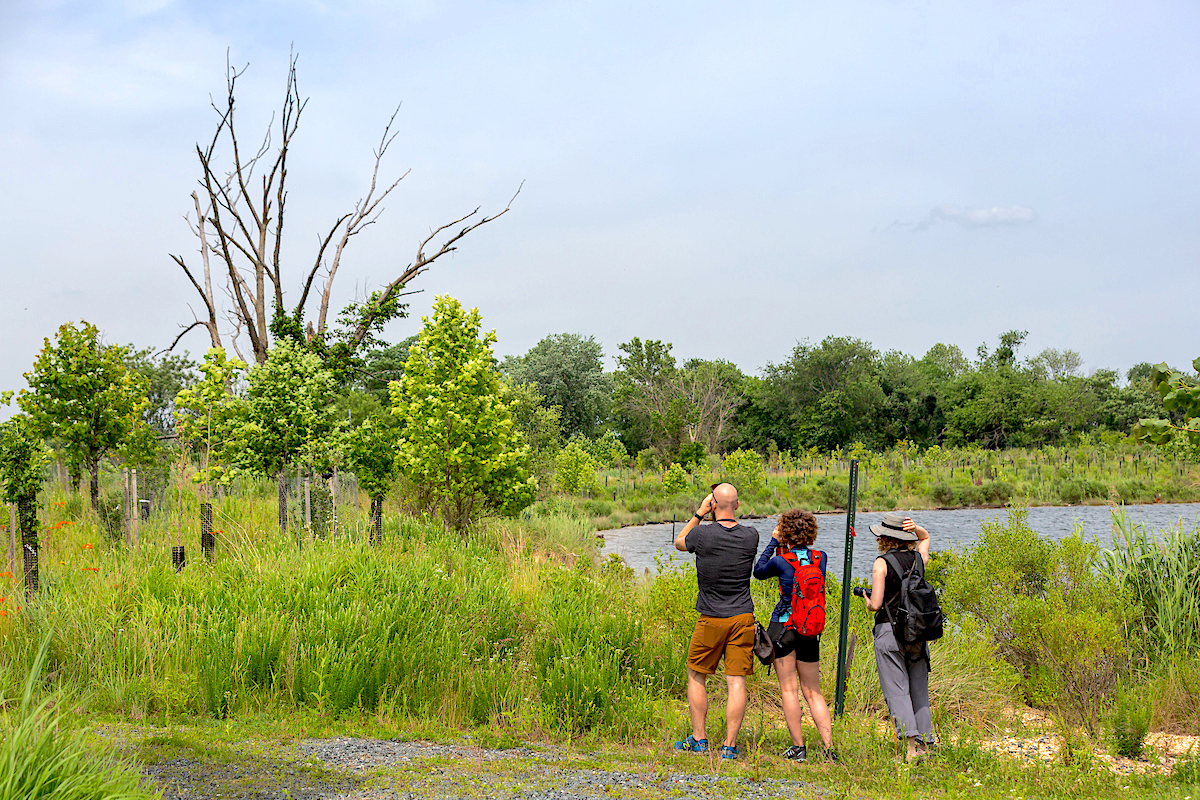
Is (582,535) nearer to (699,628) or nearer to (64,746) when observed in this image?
(699,628)

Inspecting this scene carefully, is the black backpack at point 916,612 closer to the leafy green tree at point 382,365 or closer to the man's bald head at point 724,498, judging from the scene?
the man's bald head at point 724,498

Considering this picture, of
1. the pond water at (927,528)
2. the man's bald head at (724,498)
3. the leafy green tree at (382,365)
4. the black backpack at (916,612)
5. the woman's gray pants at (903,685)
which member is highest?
the leafy green tree at (382,365)

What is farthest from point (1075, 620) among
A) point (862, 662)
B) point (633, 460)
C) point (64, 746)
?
point (633, 460)

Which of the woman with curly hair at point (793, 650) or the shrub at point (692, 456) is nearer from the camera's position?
the woman with curly hair at point (793, 650)

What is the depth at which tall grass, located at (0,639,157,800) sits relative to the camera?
3305 mm

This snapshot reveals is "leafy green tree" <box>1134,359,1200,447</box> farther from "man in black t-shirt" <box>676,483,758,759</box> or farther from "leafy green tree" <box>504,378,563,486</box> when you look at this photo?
"leafy green tree" <box>504,378,563,486</box>

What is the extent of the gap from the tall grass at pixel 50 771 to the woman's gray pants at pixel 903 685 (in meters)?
4.37

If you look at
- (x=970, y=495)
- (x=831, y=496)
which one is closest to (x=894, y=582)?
(x=831, y=496)

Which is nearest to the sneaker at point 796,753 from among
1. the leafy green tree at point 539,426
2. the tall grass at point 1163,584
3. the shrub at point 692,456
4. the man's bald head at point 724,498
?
the man's bald head at point 724,498

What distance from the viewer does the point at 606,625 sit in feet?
24.4

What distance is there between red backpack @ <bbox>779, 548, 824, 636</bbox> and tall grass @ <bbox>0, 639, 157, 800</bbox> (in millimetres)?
3826

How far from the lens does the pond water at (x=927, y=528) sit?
66.0 ft

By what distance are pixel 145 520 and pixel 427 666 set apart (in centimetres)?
712

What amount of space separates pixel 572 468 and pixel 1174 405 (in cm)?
2499
